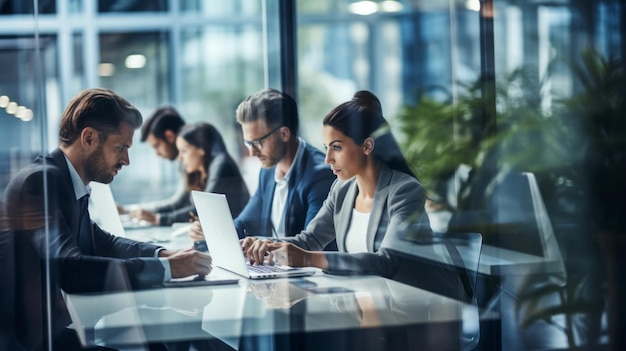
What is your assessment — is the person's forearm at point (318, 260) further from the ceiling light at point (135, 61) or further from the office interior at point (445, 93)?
the ceiling light at point (135, 61)

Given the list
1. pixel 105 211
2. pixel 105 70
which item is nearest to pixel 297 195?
pixel 105 211

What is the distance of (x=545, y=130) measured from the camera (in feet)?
10.8

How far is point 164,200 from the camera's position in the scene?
2783 mm

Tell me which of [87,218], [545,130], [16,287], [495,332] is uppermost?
[545,130]

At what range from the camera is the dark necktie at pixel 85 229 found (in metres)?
2.69

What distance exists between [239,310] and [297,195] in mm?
416

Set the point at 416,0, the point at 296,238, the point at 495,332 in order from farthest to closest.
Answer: the point at 495,332 → the point at 416,0 → the point at 296,238

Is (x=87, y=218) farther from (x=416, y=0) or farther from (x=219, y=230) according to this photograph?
(x=416, y=0)

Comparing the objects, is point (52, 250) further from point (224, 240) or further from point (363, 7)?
point (363, 7)

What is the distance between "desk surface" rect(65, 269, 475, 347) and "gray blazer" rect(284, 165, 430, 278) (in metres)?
0.05

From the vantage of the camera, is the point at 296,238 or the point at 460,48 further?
the point at 460,48

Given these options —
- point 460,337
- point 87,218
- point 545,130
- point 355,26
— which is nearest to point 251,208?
point 87,218

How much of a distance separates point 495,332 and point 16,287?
1710 millimetres

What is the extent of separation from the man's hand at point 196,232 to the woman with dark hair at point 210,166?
113mm
